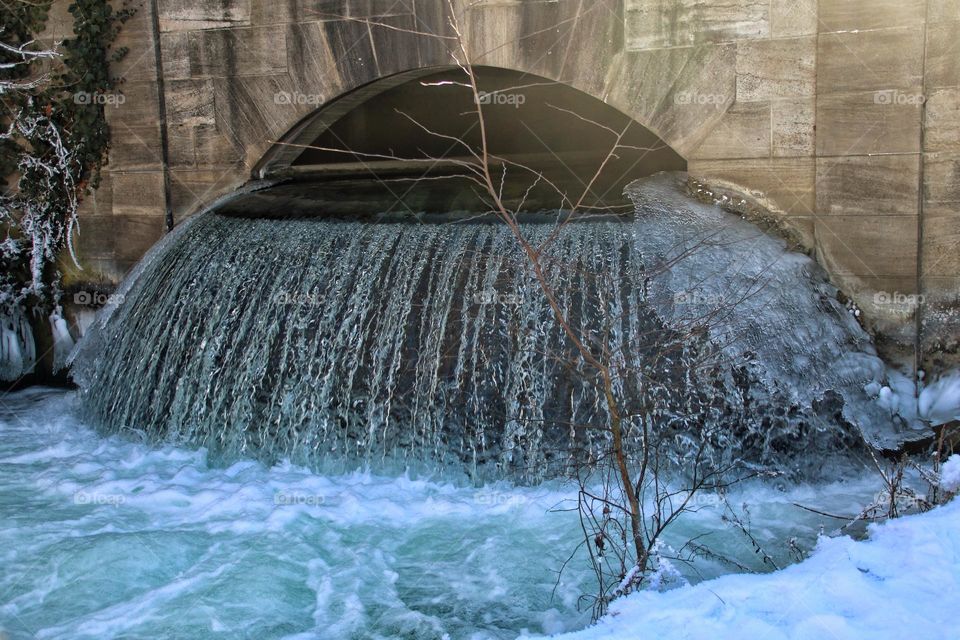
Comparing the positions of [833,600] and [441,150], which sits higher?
[441,150]

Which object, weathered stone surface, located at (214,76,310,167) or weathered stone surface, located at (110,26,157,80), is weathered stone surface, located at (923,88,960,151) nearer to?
weathered stone surface, located at (214,76,310,167)

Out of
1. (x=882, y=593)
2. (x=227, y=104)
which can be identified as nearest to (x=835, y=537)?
(x=882, y=593)

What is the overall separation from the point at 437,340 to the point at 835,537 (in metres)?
2.16

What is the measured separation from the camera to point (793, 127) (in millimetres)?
5051

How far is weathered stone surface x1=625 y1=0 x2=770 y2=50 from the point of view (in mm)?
4977

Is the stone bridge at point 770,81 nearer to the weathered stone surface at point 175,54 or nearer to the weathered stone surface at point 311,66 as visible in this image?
the weathered stone surface at point 311,66

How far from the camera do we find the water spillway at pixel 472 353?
4391 mm

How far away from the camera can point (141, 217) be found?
664cm

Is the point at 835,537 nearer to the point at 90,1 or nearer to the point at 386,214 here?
the point at 386,214
